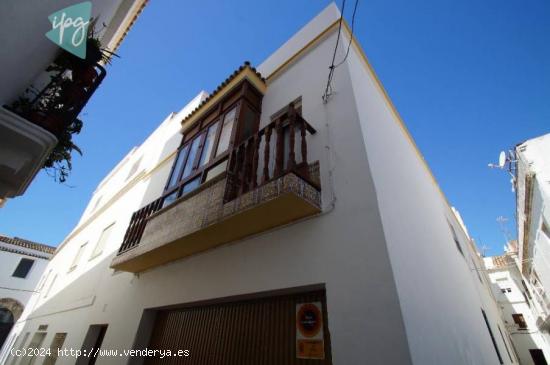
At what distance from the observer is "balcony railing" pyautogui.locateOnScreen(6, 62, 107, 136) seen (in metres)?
2.59

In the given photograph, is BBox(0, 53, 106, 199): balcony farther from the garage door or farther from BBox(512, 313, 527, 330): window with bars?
BBox(512, 313, 527, 330): window with bars

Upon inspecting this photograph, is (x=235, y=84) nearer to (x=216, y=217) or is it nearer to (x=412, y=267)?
(x=216, y=217)

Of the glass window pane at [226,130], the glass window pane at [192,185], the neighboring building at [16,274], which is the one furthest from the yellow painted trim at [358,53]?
the neighboring building at [16,274]

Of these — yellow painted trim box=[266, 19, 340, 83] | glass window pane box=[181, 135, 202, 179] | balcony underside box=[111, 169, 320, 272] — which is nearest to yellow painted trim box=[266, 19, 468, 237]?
yellow painted trim box=[266, 19, 340, 83]

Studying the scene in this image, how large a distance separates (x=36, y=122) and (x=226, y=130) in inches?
110

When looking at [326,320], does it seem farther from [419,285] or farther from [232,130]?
[232,130]

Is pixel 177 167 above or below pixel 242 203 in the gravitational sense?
above

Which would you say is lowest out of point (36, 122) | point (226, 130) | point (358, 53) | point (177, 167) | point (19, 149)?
point (19, 149)

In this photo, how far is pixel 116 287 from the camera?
5.56m

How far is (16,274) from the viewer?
17625 millimetres

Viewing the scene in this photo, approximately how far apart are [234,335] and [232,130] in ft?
10.5

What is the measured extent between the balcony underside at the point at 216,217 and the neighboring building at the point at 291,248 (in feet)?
0.08

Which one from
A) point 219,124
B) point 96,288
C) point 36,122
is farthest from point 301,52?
point 96,288

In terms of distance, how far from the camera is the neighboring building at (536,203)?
7.84 metres
